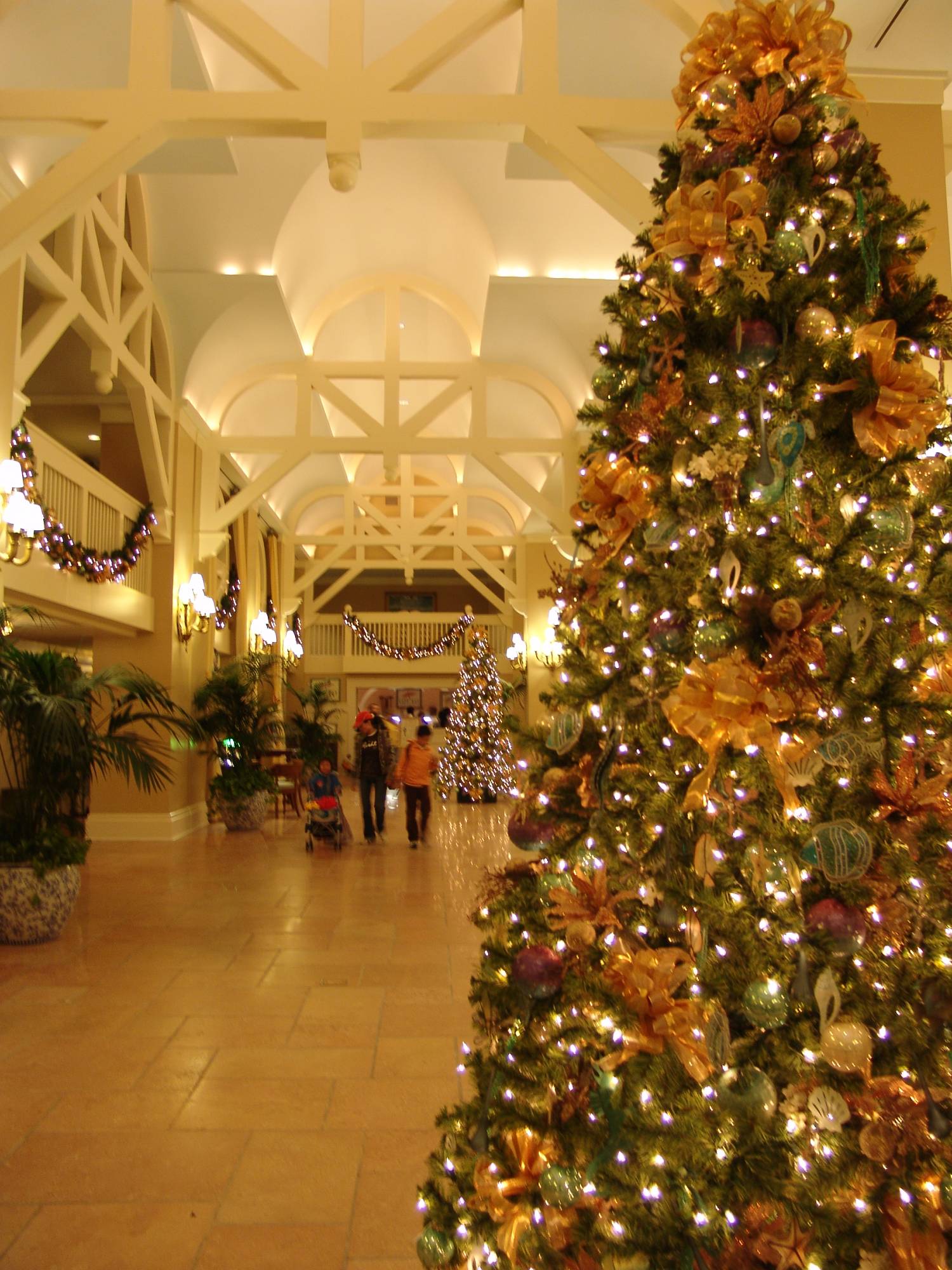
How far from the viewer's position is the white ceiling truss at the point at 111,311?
687 centimetres

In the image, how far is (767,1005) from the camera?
5.52ft

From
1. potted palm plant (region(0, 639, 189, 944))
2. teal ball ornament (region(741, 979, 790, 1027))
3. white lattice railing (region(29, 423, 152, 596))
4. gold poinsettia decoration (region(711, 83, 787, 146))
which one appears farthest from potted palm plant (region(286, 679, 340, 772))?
teal ball ornament (region(741, 979, 790, 1027))

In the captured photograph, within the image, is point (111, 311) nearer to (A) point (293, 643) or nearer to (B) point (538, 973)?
(B) point (538, 973)

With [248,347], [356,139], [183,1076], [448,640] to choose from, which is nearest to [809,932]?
[183,1076]

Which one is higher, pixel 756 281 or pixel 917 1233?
pixel 756 281

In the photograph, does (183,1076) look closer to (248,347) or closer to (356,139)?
(356,139)

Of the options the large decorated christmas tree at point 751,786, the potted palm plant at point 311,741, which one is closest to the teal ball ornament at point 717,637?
the large decorated christmas tree at point 751,786

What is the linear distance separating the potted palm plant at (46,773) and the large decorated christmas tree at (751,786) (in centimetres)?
376

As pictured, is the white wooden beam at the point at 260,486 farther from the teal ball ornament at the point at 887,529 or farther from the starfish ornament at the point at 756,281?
the teal ball ornament at the point at 887,529

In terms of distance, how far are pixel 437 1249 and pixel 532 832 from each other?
862 millimetres

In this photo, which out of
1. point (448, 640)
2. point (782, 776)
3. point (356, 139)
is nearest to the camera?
point (782, 776)

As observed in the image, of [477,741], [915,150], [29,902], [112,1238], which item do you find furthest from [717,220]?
[477,741]

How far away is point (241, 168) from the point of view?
8.04 meters

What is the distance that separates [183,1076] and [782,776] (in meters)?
2.65
